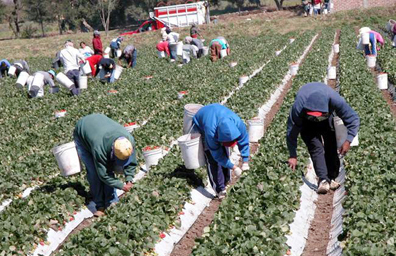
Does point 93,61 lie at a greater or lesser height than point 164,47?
greater

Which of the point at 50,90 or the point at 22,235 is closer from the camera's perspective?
the point at 22,235

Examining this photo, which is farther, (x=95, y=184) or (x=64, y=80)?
(x=64, y=80)

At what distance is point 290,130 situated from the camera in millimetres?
6621

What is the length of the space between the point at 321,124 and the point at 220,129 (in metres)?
1.31

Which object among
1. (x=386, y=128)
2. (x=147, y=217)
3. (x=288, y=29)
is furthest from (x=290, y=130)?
(x=288, y=29)

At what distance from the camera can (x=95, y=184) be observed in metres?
6.98

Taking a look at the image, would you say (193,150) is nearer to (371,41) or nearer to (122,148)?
(122,148)

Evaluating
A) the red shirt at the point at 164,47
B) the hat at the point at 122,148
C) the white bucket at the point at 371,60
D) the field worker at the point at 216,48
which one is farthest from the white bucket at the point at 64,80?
the hat at the point at 122,148

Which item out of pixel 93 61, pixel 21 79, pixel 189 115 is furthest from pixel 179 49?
pixel 189 115

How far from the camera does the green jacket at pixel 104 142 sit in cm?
621

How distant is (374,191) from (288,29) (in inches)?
1310

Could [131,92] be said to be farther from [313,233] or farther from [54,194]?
[313,233]

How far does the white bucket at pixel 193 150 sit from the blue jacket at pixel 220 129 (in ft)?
0.48

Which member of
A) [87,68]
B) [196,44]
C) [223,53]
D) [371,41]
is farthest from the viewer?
[196,44]
